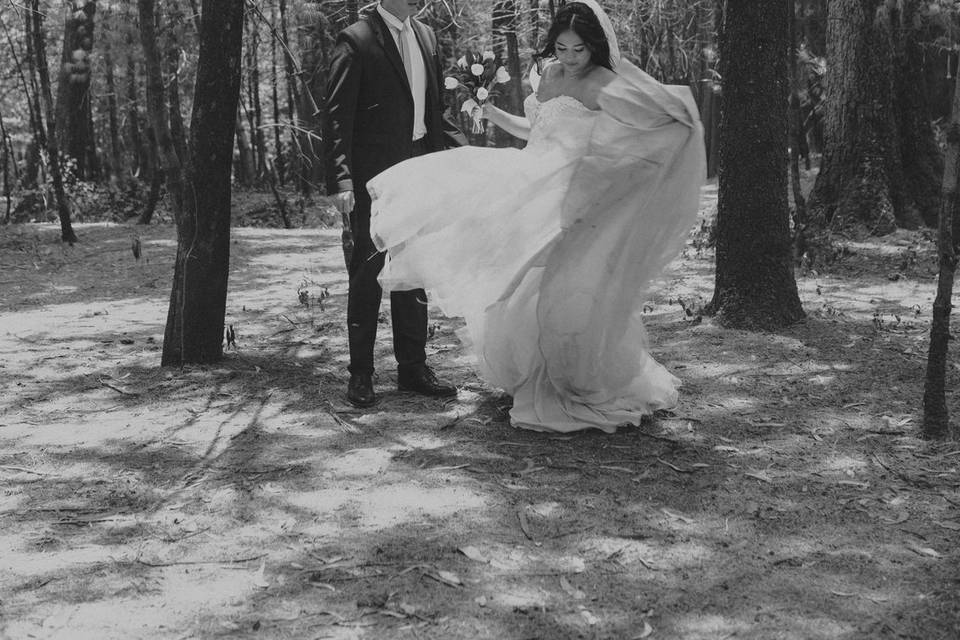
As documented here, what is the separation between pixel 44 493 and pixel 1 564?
2.58 feet

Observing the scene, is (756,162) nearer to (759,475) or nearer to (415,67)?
(415,67)

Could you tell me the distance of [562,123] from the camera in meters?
4.98

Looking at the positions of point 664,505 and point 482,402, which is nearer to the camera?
point 664,505

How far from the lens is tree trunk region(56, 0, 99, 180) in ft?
53.7

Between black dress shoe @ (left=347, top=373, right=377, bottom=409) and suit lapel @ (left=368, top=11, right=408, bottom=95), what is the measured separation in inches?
67.9

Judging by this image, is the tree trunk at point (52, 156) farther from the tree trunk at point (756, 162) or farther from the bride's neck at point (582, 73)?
the bride's neck at point (582, 73)

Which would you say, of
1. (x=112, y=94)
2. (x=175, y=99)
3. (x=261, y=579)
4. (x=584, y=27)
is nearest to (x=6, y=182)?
(x=112, y=94)

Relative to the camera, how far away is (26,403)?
587cm

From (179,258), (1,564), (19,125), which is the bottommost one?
(1,564)

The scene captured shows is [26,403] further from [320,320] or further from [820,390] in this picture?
[820,390]

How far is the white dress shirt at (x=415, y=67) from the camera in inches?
215

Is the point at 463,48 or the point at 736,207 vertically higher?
the point at 463,48

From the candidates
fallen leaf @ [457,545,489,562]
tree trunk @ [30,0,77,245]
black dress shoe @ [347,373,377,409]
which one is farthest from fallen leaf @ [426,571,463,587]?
tree trunk @ [30,0,77,245]

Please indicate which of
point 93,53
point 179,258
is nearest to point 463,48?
point 93,53
